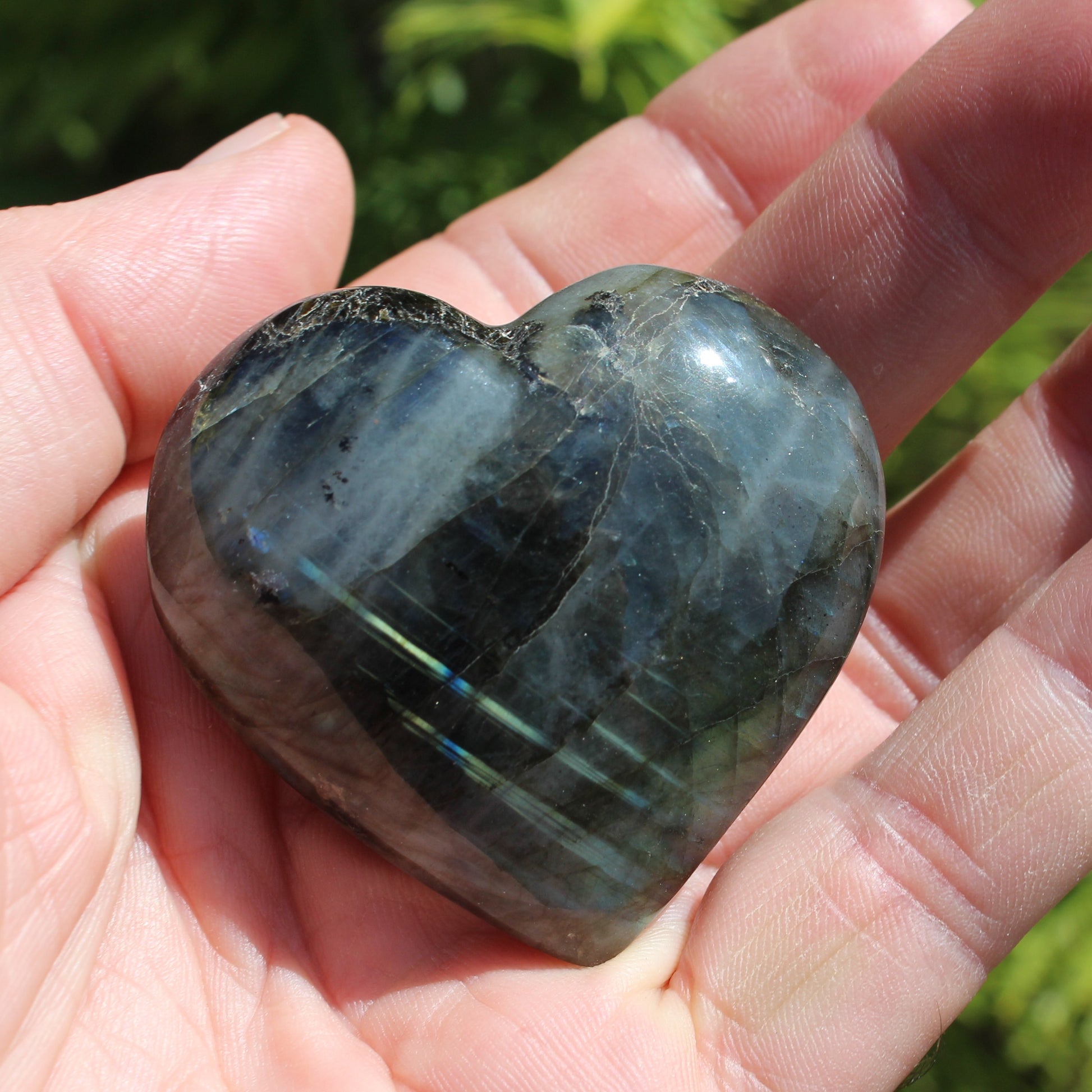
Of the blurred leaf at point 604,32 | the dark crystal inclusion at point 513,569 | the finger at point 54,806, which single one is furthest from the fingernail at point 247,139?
the blurred leaf at point 604,32

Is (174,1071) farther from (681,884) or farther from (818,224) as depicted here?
(818,224)

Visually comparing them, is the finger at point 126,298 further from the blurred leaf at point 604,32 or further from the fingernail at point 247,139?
the blurred leaf at point 604,32

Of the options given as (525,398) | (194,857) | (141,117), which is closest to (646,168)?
(525,398)

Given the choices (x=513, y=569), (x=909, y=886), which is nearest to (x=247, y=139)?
(x=513, y=569)

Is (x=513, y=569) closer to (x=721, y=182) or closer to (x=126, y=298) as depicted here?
(x=126, y=298)

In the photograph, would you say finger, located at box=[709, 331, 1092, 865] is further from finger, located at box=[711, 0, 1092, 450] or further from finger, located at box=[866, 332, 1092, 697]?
finger, located at box=[711, 0, 1092, 450]

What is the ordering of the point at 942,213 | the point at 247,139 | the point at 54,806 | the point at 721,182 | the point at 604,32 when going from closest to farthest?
the point at 54,806
the point at 942,213
the point at 247,139
the point at 721,182
the point at 604,32
